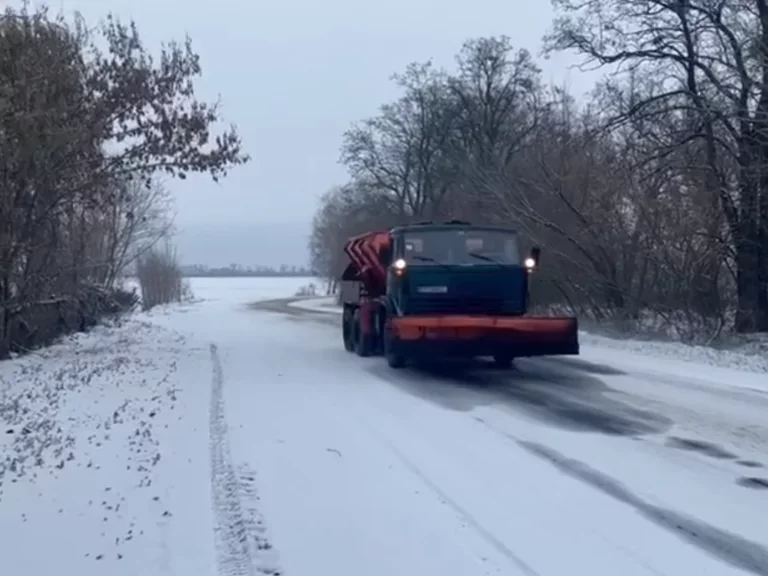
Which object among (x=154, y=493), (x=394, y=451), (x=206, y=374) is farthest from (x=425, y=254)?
(x=154, y=493)

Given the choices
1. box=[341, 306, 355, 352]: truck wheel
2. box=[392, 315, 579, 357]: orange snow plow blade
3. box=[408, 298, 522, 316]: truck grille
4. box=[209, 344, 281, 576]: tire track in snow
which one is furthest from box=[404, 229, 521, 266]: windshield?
box=[209, 344, 281, 576]: tire track in snow

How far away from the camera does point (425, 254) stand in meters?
19.5

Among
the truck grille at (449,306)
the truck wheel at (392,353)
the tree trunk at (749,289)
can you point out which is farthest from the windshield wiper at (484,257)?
the tree trunk at (749,289)

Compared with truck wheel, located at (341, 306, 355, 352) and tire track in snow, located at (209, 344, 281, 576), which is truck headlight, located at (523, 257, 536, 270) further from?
tire track in snow, located at (209, 344, 281, 576)

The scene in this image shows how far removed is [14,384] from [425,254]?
731 centimetres

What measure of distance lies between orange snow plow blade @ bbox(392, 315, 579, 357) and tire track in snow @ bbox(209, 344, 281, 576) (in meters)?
6.89

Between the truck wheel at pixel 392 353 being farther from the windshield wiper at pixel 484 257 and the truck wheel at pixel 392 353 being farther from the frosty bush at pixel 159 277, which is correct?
the frosty bush at pixel 159 277

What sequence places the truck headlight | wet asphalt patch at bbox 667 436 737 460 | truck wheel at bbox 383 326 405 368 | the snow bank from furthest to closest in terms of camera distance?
the truck headlight, truck wheel at bbox 383 326 405 368, wet asphalt patch at bbox 667 436 737 460, the snow bank

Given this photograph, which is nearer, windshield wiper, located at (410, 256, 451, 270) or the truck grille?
the truck grille

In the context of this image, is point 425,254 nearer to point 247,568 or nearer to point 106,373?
point 106,373

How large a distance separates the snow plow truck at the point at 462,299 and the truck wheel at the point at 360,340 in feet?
4.17

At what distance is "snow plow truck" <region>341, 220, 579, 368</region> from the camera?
58.1 ft

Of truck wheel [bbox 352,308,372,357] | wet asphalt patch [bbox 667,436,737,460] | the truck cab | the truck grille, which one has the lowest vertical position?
wet asphalt patch [bbox 667,436,737,460]

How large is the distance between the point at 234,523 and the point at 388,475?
203 cm
